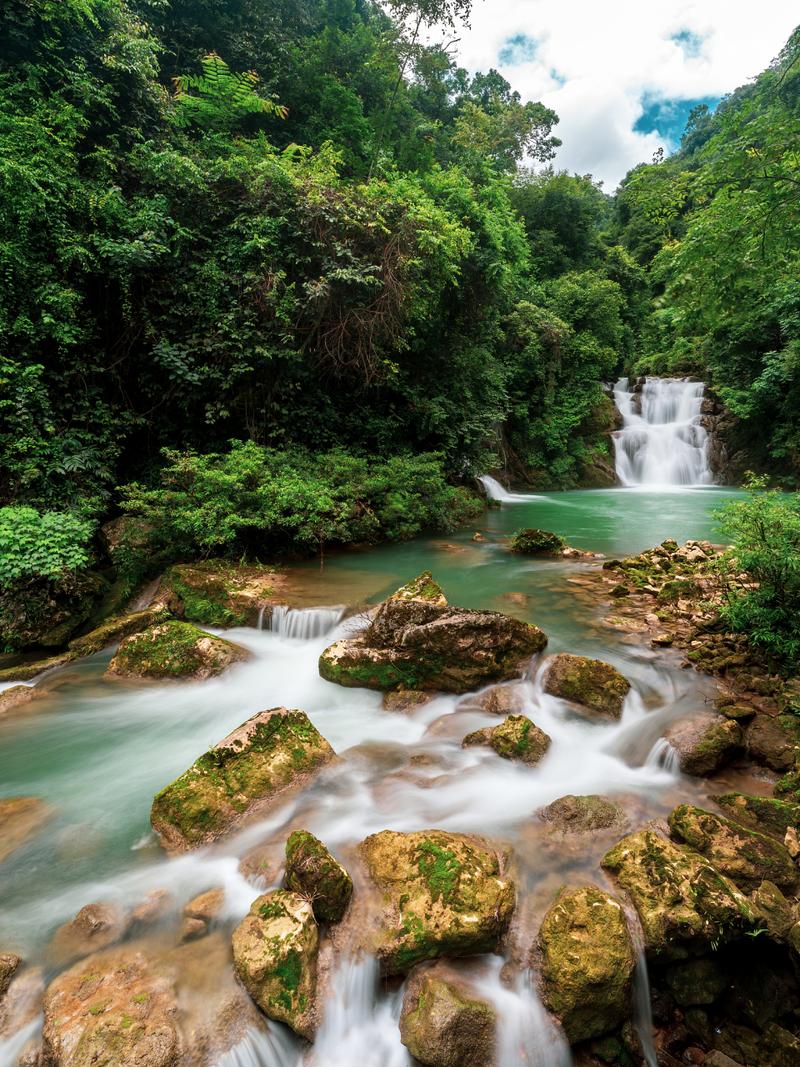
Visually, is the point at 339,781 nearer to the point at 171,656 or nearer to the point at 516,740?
the point at 516,740

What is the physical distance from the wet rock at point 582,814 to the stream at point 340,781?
0.10 m

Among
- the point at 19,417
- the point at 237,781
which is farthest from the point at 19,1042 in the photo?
the point at 19,417

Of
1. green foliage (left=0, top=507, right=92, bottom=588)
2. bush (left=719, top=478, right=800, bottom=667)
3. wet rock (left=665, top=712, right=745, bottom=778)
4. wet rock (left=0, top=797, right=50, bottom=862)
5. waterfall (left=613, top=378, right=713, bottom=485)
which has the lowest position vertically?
wet rock (left=0, top=797, right=50, bottom=862)

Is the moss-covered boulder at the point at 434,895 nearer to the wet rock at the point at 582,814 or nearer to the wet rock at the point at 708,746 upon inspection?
the wet rock at the point at 582,814

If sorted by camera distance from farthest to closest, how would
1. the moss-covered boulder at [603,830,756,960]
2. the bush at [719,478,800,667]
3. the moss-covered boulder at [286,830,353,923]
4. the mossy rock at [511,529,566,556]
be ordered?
the mossy rock at [511,529,566,556] < the bush at [719,478,800,667] < the moss-covered boulder at [286,830,353,923] < the moss-covered boulder at [603,830,756,960]

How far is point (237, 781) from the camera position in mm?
3582

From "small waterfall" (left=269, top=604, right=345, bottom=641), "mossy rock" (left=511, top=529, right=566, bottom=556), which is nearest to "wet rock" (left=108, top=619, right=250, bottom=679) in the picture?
"small waterfall" (left=269, top=604, right=345, bottom=641)

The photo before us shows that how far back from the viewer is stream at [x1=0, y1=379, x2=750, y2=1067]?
242 cm

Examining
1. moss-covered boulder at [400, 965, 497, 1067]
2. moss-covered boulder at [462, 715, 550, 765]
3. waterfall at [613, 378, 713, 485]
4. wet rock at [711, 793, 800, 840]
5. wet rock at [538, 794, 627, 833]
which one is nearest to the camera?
moss-covered boulder at [400, 965, 497, 1067]

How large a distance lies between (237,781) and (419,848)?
1.47 metres

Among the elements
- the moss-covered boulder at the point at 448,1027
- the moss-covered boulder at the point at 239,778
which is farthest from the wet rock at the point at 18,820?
the moss-covered boulder at the point at 448,1027

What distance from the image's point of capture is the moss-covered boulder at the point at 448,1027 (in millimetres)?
2154

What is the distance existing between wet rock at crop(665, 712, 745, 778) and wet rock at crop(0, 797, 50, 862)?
187 inches

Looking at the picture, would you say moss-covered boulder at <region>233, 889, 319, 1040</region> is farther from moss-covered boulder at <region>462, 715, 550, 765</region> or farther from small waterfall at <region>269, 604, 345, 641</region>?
small waterfall at <region>269, 604, 345, 641</region>
